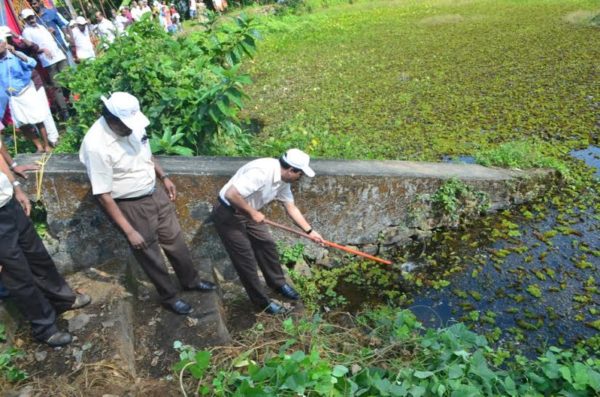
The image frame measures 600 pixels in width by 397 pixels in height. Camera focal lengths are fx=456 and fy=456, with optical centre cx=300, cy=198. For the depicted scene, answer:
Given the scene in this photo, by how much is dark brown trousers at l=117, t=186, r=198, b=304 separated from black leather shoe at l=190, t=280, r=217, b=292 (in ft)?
0.19

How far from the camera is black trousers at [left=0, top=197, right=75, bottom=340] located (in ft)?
9.37

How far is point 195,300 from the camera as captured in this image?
12.3 ft

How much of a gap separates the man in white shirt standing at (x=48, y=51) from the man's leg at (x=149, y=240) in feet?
14.8

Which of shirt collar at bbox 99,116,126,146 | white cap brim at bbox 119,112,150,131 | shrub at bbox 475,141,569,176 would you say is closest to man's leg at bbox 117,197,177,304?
shirt collar at bbox 99,116,126,146

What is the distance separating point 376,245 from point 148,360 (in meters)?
2.53

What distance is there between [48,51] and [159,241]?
500cm

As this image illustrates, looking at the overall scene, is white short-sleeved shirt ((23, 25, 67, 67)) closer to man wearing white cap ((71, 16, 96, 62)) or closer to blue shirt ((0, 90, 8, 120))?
man wearing white cap ((71, 16, 96, 62))

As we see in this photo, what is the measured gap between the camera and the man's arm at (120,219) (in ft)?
10.1

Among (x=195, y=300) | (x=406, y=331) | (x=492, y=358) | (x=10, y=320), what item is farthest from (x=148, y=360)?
(x=492, y=358)

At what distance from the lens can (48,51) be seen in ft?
22.6

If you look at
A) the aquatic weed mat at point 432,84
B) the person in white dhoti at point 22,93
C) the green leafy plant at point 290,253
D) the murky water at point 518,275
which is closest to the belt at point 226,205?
the green leafy plant at point 290,253

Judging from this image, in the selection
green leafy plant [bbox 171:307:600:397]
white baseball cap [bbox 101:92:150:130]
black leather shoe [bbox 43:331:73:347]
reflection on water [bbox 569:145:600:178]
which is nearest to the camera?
green leafy plant [bbox 171:307:600:397]

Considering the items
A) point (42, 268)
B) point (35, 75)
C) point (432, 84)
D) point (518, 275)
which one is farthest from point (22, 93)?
point (432, 84)

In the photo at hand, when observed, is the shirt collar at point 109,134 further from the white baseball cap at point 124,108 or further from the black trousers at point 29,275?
the black trousers at point 29,275
